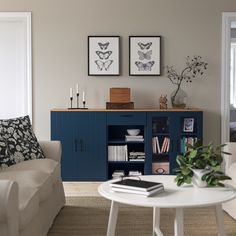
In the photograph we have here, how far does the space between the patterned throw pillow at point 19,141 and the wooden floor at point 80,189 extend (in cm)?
81

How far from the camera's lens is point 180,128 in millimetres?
4945

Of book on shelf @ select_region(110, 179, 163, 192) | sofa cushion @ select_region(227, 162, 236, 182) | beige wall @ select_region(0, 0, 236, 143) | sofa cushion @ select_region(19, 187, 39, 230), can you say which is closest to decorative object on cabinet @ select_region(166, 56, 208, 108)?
beige wall @ select_region(0, 0, 236, 143)

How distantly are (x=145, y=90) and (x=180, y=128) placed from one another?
67cm

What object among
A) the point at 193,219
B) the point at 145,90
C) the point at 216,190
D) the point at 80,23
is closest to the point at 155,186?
the point at 216,190

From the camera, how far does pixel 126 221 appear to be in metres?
3.39

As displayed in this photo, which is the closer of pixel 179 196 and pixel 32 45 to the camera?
pixel 179 196

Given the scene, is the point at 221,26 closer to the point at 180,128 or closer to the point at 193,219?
the point at 180,128

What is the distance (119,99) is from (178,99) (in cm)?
70

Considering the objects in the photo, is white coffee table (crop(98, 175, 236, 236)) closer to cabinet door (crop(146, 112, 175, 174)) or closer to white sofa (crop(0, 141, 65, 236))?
white sofa (crop(0, 141, 65, 236))

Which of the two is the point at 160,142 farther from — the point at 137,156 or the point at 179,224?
the point at 179,224

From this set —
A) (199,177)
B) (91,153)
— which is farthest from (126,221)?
(91,153)

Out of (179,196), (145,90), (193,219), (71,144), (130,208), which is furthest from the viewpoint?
(145,90)

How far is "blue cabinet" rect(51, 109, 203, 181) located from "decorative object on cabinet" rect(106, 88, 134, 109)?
0.10 m

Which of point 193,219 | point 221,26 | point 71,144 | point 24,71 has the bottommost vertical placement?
point 193,219
